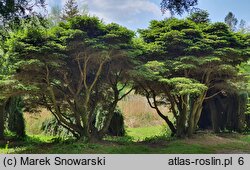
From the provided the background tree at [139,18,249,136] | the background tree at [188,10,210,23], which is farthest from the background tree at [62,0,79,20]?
the background tree at [139,18,249,136]

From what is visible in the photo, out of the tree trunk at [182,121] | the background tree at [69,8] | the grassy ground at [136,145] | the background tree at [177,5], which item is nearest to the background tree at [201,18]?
the tree trunk at [182,121]

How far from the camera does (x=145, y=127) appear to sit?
21.2m

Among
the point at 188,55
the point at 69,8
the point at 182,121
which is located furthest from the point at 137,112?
the point at 69,8

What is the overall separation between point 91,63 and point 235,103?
950 cm

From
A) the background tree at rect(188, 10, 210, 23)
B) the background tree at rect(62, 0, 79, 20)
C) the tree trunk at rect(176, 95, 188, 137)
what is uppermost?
the background tree at rect(62, 0, 79, 20)

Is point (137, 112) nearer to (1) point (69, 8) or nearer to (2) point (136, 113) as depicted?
(2) point (136, 113)

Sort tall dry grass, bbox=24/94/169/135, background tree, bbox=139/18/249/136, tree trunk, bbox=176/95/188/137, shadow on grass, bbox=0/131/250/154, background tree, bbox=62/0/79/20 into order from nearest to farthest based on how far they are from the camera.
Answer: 1. shadow on grass, bbox=0/131/250/154
2. background tree, bbox=139/18/249/136
3. tree trunk, bbox=176/95/188/137
4. tall dry grass, bbox=24/94/169/135
5. background tree, bbox=62/0/79/20

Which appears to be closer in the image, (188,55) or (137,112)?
(188,55)

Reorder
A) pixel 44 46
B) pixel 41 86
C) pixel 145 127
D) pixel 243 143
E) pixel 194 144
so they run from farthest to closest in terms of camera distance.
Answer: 1. pixel 145 127
2. pixel 243 143
3. pixel 194 144
4. pixel 41 86
5. pixel 44 46

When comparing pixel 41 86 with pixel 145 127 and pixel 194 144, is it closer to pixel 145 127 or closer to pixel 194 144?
pixel 194 144

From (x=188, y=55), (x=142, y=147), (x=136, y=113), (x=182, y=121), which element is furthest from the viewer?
(x=136, y=113)

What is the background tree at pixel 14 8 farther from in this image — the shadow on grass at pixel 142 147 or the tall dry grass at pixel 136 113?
the tall dry grass at pixel 136 113

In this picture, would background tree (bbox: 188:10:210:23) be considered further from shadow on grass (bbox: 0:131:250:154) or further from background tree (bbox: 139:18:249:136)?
shadow on grass (bbox: 0:131:250:154)

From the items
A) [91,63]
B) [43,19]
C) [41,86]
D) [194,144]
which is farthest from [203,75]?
[43,19]
